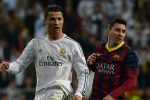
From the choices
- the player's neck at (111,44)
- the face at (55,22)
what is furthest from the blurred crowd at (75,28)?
the face at (55,22)

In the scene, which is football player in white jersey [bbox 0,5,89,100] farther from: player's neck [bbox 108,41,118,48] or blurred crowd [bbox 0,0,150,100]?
blurred crowd [bbox 0,0,150,100]

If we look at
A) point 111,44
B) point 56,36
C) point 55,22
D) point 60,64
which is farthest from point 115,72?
point 55,22

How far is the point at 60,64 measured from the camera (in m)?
8.83

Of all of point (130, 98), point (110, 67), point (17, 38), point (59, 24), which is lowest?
point (130, 98)

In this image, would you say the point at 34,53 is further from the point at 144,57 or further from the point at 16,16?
the point at 16,16

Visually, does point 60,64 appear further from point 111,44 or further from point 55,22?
point 111,44

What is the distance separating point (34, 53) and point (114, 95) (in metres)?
1.33

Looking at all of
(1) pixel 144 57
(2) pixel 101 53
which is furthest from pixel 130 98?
(2) pixel 101 53

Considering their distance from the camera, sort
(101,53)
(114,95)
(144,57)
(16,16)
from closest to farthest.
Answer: (114,95) < (101,53) < (144,57) < (16,16)

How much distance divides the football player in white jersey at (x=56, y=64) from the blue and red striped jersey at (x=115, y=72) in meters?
Result: 0.35

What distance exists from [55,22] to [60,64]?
22.7 inches

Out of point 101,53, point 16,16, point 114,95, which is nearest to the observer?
point 114,95

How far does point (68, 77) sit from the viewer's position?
8.91 m

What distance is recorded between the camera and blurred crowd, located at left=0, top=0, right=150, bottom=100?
15.9m
